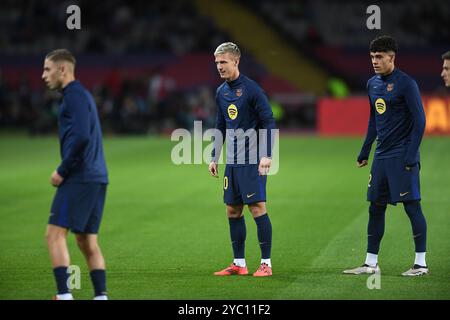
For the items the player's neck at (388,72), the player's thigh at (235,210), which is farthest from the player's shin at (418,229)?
the player's thigh at (235,210)

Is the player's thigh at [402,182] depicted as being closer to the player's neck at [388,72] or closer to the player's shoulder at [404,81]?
the player's shoulder at [404,81]

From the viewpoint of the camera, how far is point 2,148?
89.9 ft

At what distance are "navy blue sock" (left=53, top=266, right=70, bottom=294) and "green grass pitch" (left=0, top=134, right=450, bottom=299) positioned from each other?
63cm

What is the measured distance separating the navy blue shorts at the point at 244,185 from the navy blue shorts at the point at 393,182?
1162 millimetres

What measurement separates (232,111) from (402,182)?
1.91 m

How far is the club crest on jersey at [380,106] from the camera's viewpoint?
10320mm

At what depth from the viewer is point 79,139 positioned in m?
8.28

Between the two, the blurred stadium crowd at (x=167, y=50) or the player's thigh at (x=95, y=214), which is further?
the blurred stadium crowd at (x=167, y=50)

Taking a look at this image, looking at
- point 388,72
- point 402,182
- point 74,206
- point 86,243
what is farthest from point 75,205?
point 388,72
